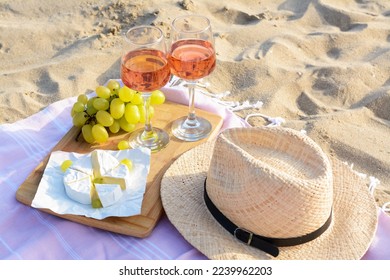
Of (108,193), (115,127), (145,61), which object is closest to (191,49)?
(145,61)

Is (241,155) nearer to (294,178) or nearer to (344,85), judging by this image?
(294,178)

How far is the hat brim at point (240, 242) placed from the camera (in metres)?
1.39

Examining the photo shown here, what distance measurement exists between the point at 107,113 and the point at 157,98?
227 mm

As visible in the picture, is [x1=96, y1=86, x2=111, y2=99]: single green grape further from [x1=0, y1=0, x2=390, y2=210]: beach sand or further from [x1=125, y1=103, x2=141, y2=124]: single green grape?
[x1=0, y1=0, x2=390, y2=210]: beach sand

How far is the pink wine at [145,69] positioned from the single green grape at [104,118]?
8.3 inches

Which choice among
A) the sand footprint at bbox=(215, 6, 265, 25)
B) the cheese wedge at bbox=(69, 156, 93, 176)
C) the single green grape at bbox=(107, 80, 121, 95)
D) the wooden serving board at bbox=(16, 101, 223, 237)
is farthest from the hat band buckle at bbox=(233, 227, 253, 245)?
the sand footprint at bbox=(215, 6, 265, 25)

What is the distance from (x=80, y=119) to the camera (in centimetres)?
178

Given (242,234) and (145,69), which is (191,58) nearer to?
(145,69)

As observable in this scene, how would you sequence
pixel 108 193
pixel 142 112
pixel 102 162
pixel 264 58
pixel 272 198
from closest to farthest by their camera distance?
pixel 272 198
pixel 108 193
pixel 102 162
pixel 142 112
pixel 264 58

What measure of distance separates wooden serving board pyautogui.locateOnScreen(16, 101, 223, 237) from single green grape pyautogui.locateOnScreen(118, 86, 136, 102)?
13 cm

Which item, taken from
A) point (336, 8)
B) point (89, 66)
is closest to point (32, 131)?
point (89, 66)

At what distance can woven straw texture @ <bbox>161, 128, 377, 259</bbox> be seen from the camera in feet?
4.35

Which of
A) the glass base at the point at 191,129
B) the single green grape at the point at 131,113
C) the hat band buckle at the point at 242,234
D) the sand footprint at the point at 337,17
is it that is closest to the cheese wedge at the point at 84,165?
the single green grape at the point at 131,113

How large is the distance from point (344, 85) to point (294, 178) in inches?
51.9
